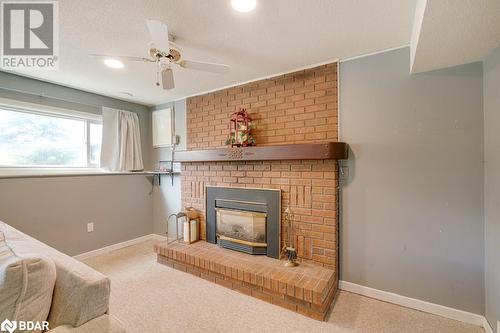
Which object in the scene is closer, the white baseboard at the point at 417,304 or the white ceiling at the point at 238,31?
the white ceiling at the point at 238,31

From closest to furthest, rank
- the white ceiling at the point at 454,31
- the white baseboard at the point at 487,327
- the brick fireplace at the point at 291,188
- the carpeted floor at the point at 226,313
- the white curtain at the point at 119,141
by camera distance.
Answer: the white ceiling at the point at 454,31, the white baseboard at the point at 487,327, the carpeted floor at the point at 226,313, the brick fireplace at the point at 291,188, the white curtain at the point at 119,141

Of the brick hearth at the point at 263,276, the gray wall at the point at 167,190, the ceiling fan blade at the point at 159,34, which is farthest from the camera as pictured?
the gray wall at the point at 167,190

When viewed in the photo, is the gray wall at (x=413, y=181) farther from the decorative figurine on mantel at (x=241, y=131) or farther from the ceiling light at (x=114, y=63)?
the ceiling light at (x=114, y=63)

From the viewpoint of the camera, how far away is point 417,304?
79.4 inches

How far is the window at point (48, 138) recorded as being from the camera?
2680 millimetres

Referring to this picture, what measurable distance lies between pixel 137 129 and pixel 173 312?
2945 mm

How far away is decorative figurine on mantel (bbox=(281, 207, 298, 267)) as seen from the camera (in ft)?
7.68

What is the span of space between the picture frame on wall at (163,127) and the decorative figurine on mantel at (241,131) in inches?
53.5

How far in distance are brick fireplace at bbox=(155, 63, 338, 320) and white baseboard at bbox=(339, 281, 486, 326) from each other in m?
0.25

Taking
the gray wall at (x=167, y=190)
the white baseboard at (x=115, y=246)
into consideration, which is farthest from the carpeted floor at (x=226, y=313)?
the gray wall at (x=167, y=190)

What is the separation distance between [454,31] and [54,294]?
262 centimetres

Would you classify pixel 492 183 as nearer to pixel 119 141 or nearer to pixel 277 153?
pixel 277 153
